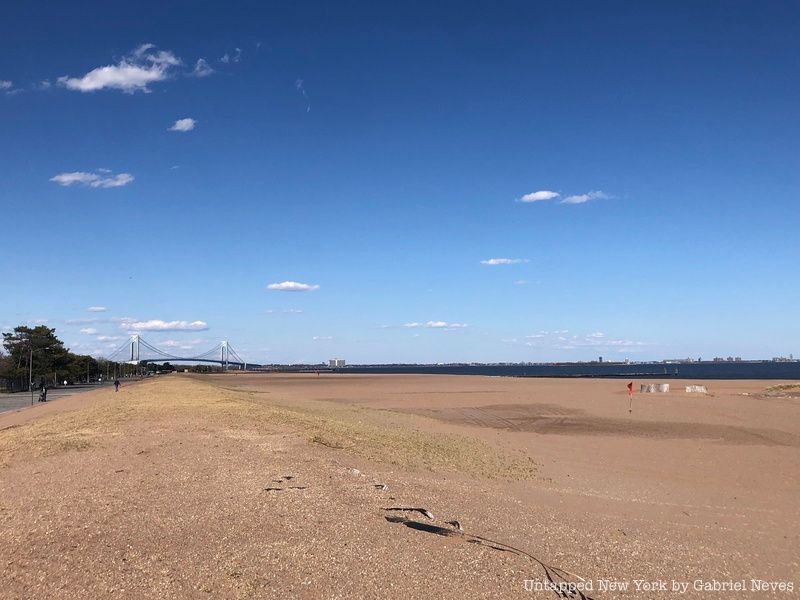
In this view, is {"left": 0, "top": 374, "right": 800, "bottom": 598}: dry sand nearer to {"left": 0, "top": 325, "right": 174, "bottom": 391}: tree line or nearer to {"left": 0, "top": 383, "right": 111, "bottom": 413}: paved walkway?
{"left": 0, "top": 383, "right": 111, "bottom": 413}: paved walkway

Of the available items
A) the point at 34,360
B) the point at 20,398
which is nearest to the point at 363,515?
the point at 20,398

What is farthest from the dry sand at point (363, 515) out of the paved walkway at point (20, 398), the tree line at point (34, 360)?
the tree line at point (34, 360)

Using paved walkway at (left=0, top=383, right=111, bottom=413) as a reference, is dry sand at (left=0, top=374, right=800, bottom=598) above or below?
above

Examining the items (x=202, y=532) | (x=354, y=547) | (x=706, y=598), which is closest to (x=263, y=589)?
(x=354, y=547)

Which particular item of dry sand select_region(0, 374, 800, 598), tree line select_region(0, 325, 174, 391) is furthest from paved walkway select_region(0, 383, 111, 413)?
dry sand select_region(0, 374, 800, 598)

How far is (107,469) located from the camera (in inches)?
482

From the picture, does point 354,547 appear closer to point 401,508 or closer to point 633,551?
point 401,508

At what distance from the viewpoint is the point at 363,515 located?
30.2ft

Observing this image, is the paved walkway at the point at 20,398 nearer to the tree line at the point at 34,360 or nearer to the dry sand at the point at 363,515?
the tree line at the point at 34,360

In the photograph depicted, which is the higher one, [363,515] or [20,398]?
[363,515]

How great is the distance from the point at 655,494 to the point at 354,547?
807 cm

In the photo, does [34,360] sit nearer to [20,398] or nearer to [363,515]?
[20,398]

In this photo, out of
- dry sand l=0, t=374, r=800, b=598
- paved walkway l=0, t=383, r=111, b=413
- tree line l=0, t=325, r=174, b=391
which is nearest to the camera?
dry sand l=0, t=374, r=800, b=598

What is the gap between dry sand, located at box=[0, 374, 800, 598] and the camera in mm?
6816
